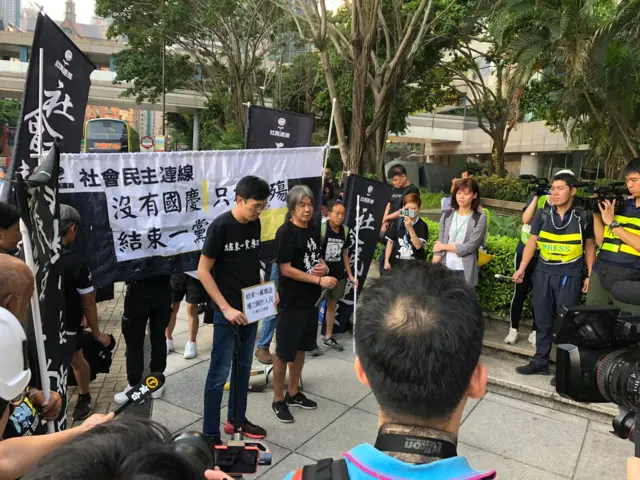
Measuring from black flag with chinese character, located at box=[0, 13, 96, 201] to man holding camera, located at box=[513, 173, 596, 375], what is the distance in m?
3.77

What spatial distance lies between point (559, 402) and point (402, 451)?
11.8ft

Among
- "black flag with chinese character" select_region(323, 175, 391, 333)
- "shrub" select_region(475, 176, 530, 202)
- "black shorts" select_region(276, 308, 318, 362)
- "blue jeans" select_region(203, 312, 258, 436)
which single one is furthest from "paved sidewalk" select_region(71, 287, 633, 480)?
"shrub" select_region(475, 176, 530, 202)

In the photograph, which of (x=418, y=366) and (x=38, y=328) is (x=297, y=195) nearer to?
(x=38, y=328)

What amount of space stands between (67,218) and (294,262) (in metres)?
1.56

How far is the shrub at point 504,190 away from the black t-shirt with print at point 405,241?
38.2ft

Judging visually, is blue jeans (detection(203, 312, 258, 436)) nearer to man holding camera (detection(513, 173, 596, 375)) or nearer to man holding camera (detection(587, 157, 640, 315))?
man holding camera (detection(513, 173, 596, 375))

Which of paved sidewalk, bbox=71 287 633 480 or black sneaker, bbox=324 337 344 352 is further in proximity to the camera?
black sneaker, bbox=324 337 344 352

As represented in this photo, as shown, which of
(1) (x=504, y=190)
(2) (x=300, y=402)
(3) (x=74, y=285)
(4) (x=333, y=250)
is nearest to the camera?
(3) (x=74, y=285)

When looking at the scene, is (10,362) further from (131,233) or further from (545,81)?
(545,81)

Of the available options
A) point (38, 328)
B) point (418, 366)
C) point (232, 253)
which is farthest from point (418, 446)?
point (232, 253)

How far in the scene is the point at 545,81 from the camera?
51.2 feet

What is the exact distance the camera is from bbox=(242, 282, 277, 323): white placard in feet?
10.2

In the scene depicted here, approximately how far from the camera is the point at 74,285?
3.21m

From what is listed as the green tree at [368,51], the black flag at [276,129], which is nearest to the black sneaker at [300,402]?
the black flag at [276,129]
